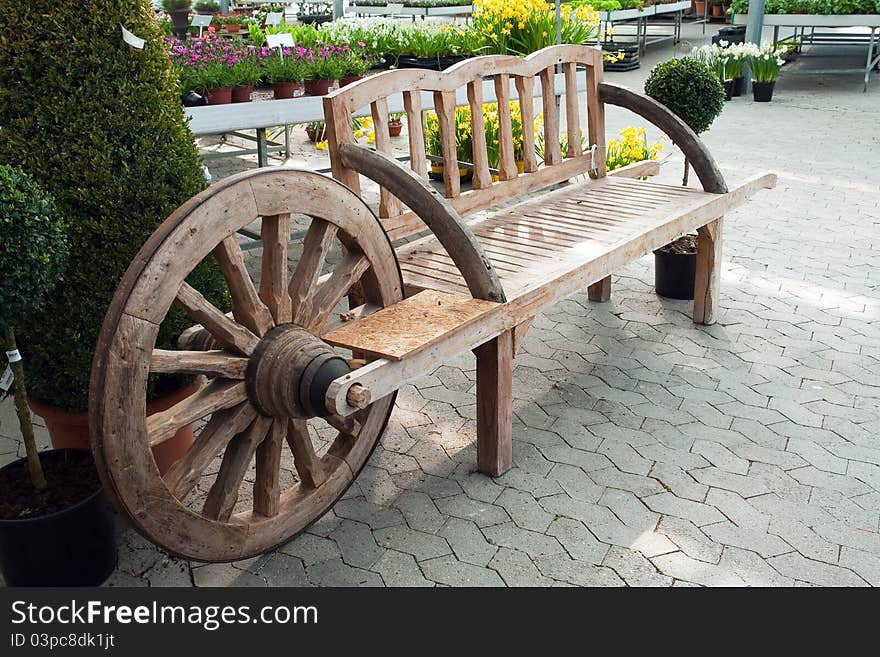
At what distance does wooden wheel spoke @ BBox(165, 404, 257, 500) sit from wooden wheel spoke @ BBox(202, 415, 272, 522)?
0.05 meters

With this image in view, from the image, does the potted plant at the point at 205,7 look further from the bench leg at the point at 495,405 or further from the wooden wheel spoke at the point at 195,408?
the wooden wheel spoke at the point at 195,408

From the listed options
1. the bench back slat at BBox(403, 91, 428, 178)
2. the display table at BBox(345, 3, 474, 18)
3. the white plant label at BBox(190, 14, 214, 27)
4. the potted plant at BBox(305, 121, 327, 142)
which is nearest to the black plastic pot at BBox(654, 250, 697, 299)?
the bench back slat at BBox(403, 91, 428, 178)

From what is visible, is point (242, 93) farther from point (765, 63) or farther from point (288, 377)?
point (765, 63)

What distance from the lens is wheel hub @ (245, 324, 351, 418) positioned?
8.10 ft

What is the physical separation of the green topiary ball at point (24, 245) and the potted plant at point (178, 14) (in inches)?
205

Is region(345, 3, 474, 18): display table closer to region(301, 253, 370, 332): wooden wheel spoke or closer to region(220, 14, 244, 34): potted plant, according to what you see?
region(220, 14, 244, 34): potted plant

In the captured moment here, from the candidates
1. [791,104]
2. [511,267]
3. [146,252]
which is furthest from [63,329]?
[791,104]

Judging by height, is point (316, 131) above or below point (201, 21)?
below

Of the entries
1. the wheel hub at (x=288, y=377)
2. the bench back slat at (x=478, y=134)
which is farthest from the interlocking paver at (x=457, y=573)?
the bench back slat at (x=478, y=134)

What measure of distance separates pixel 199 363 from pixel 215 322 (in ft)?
0.38

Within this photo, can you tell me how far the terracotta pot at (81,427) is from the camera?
289 cm

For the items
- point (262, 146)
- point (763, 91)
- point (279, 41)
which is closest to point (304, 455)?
point (262, 146)

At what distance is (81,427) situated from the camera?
290 centimetres

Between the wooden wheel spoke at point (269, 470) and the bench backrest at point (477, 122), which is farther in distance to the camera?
the bench backrest at point (477, 122)
